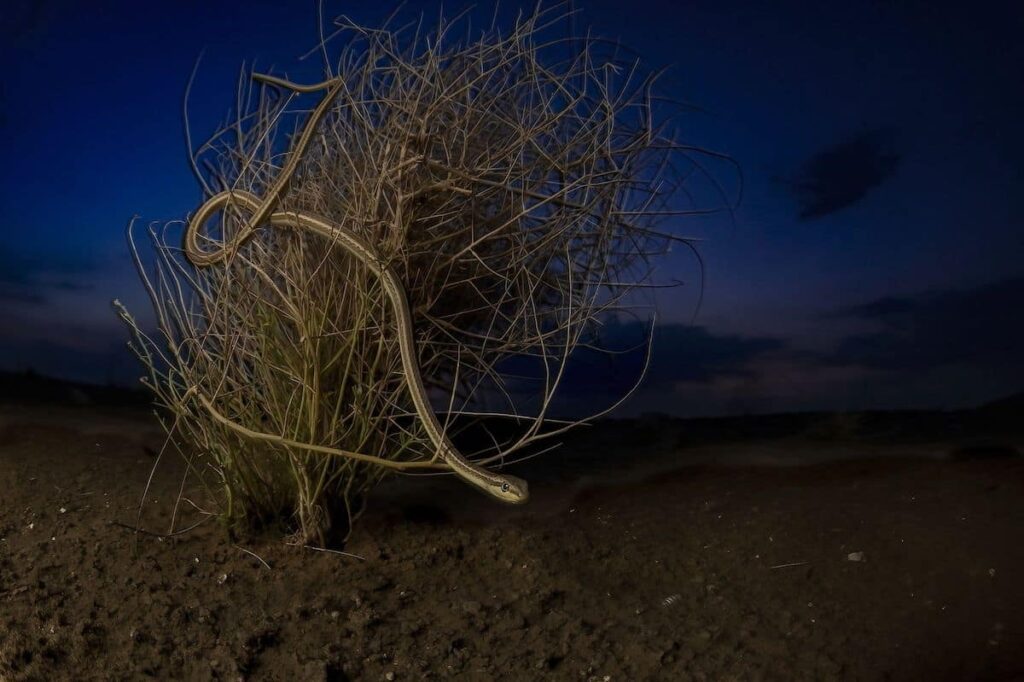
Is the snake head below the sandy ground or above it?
above

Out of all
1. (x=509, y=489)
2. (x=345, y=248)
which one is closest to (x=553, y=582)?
(x=509, y=489)

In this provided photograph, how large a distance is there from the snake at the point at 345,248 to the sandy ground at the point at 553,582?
0.63 meters

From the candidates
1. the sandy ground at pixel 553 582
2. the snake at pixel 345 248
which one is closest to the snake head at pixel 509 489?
the snake at pixel 345 248

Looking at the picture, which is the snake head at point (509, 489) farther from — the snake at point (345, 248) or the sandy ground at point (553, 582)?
the sandy ground at point (553, 582)

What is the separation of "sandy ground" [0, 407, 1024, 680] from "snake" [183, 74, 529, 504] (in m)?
0.63

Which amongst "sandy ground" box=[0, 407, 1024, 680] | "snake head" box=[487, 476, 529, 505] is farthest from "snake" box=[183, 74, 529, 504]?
"sandy ground" box=[0, 407, 1024, 680]

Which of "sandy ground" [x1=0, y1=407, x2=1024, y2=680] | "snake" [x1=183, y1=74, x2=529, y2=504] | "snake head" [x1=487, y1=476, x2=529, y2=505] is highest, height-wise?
"snake" [x1=183, y1=74, x2=529, y2=504]

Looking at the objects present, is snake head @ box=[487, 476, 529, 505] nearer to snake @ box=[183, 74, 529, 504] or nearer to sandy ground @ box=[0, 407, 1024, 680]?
snake @ box=[183, 74, 529, 504]

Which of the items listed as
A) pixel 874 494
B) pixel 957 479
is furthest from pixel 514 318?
pixel 957 479

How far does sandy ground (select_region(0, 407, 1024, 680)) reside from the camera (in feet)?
8.86

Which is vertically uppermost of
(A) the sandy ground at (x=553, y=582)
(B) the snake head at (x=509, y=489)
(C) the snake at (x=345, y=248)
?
(C) the snake at (x=345, y=248)

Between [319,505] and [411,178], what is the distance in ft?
4.09

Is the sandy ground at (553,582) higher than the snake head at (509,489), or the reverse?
the snake head at (509,489)

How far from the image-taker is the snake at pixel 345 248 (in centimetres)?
253
